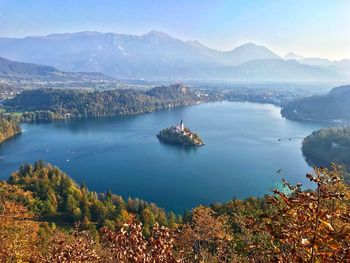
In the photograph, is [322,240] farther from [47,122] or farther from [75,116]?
[75,116]

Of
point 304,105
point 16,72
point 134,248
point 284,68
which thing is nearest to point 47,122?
point 304,105

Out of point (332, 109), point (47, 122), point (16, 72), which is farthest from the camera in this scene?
point (16, 72)

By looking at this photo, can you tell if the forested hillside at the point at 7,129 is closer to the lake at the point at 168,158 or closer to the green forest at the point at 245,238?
the lake at the point at 168,158

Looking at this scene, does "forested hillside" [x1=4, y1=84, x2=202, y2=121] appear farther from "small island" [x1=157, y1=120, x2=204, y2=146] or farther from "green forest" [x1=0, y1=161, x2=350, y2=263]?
"green forest" [x1=0, y1=161, x2=350, y2=263]

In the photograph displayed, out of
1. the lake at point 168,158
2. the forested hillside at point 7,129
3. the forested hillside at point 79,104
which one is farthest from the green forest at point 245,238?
the forested hillside at point 79,104

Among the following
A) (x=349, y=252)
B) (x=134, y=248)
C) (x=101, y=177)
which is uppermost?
(x=349, y=252)

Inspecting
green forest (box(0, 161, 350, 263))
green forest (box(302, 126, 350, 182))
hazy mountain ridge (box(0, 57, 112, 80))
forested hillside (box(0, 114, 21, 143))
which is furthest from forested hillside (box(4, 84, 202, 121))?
hazy mountain ridge (box(0, 57, 112, 80))
